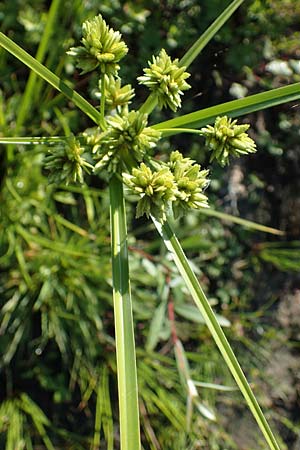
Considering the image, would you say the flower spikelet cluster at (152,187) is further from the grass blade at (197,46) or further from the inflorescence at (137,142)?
the grass blade at (197,46)

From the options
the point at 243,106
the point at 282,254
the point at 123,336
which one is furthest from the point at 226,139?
the point at 282,254

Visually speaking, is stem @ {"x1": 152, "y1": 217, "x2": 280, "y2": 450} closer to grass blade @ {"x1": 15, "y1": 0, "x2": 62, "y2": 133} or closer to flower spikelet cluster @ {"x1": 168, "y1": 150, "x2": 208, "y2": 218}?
Result: flower spikelet cluster @ {"x1": 168, "y1": 150, "x2": 208, "y2": 218}

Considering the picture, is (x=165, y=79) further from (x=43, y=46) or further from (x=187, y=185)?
(x=43, y=46)

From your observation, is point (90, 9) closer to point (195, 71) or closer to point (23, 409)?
point (195, 71)

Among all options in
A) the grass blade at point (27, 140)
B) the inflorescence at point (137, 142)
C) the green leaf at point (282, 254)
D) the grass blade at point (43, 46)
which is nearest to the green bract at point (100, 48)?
the inflorescence at point (137, 142)

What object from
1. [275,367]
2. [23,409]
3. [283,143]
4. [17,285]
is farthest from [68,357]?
[283,143]
